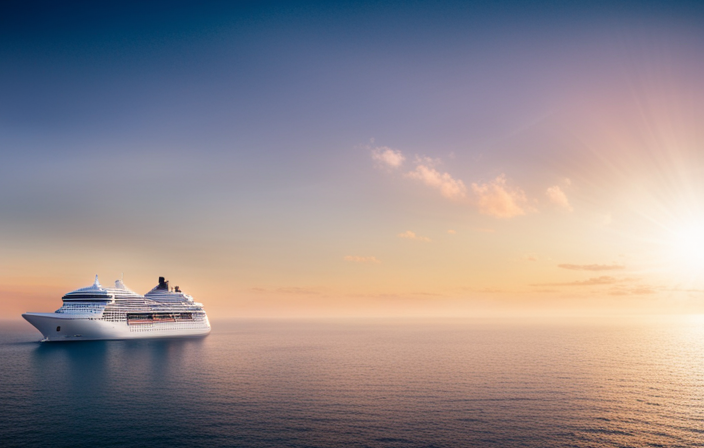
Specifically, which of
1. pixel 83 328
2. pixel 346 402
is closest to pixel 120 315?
pixel 83 328

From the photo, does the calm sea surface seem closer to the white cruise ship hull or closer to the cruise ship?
the white cruise ship hull

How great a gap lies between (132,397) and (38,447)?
2051 cm

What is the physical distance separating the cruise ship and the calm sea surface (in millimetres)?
35938

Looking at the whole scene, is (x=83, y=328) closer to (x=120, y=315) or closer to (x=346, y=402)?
(x=120, y=315)

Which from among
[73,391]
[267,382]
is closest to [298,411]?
[267,382]

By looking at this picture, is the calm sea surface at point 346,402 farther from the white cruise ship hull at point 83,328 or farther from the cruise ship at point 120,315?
the cruise ship at point 120,315

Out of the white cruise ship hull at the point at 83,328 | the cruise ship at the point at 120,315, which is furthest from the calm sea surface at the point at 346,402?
the cruise ship at the point at 120,315

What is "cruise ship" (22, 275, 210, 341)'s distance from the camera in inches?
5497

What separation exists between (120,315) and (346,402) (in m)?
126

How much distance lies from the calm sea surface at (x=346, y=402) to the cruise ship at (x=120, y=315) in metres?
35.9

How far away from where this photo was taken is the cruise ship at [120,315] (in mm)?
139625

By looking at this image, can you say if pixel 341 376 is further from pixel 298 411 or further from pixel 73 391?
pixel 73 391

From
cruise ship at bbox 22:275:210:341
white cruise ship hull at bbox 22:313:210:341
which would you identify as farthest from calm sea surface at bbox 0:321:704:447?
cruise ship at bbox 22:275:210:341

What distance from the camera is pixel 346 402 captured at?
62000mm
